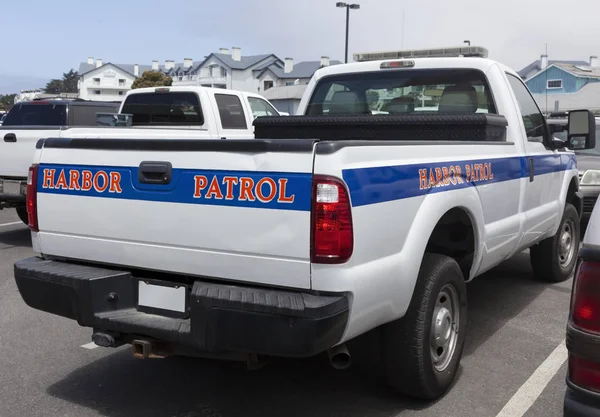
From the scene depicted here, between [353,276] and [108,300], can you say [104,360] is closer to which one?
[108,300]

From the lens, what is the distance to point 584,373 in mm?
2242

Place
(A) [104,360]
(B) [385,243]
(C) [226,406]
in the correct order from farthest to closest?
(A) [104,360]
(C) [226,406]
(B) [385,243]

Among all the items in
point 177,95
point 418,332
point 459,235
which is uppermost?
point 177,95

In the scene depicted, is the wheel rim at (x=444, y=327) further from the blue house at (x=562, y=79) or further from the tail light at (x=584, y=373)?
the blue house at (x=562, y=79)

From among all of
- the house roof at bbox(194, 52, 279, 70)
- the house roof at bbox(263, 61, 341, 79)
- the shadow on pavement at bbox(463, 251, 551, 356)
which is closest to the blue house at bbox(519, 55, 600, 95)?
the house roof at bbox(263, 61, 341, 79)

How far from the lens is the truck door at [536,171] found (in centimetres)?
515

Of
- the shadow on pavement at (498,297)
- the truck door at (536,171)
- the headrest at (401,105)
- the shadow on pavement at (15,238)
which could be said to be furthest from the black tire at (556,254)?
the shadow on pavement at (15,238)

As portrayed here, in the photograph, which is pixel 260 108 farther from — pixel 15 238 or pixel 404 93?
pixel 404 93

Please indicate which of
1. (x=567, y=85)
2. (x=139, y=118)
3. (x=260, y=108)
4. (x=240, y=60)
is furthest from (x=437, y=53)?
(x=240, y=60)

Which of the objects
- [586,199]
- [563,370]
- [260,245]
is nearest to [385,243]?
[260,245]

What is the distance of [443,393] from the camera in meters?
3.91

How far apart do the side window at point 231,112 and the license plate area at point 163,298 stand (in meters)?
6.32

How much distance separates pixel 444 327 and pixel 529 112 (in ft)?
8.29

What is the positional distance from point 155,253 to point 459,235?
6.57 feet
